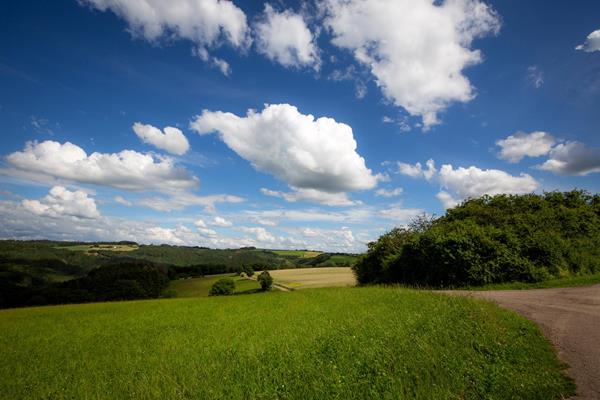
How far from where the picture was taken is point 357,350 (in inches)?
386

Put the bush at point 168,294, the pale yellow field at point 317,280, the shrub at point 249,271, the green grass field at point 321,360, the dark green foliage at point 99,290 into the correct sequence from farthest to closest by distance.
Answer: the shrub at point 249,271
the bush at point 168,294
the dark green foliage at point 99,290
the pale yellow field at point 317,280
the green grass field at point 321,360

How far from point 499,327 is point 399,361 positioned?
4.72 metres

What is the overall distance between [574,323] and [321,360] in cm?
999

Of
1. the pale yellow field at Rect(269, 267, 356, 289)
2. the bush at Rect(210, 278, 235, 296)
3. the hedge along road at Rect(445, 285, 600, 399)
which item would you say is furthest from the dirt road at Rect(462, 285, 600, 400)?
the bush at Rect(210, 278, 235, 296)

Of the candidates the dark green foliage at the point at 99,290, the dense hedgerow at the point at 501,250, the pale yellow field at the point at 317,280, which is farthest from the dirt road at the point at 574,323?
the dark green foliage at the point at 99,290

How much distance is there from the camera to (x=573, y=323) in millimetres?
11984

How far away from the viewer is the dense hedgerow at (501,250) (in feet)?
87.6

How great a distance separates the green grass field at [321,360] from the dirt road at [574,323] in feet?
1.44

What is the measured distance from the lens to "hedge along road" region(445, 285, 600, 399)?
774 centimetres

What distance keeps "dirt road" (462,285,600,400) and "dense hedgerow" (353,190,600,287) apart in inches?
251

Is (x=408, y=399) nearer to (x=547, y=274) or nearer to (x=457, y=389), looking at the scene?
(x=457, y=389)

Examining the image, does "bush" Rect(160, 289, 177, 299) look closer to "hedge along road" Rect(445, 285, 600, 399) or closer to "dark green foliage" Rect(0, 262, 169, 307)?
"dark green foliage" Rect(0, 262, 169, 307)

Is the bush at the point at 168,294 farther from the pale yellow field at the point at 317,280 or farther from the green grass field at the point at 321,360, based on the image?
the green grass field at the point at 321,360

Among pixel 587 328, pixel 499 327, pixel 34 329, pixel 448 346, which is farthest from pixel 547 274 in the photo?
pixel 34 329
